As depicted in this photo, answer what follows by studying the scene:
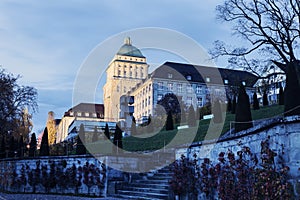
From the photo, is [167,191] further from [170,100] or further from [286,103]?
[170,100]

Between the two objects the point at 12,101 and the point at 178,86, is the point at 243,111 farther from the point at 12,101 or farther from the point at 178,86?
the point at 178,86

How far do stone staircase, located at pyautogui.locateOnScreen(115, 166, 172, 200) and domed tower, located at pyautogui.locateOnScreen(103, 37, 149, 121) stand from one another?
3523cm

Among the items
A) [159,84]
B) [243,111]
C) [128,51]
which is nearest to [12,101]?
[243,111]

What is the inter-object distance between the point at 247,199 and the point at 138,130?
20.1m

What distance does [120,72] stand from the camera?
54.6 meters

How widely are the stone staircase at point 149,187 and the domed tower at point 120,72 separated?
1387 inches

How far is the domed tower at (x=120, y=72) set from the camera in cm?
4941

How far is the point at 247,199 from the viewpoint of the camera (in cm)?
601

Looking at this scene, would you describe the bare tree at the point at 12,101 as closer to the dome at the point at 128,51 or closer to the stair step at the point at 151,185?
the stair step at the point at 151,185

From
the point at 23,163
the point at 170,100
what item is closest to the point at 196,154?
the point at 23,163

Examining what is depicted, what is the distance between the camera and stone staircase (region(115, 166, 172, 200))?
994 centimetres

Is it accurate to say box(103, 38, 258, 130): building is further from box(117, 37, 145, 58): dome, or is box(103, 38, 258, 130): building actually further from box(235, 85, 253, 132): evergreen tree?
box(235, 85, 253, 132): evergreen tree

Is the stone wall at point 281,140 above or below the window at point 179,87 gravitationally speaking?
below

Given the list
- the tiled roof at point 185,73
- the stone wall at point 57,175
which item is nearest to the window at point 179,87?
the tiled roof at point 185,73
